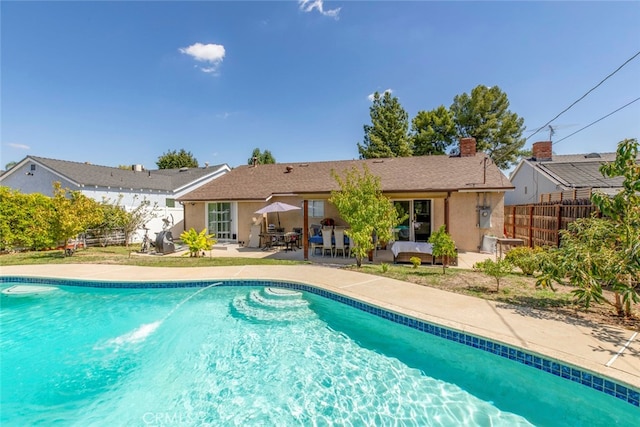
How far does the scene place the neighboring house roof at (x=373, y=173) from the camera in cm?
1462

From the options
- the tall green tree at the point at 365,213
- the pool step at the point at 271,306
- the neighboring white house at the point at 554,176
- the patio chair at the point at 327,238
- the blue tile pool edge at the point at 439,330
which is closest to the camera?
the blue tile pool edge at the point at 439,330

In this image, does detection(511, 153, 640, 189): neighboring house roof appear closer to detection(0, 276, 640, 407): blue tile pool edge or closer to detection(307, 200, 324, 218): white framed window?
detection(307, 200, 324, 218): white framed window

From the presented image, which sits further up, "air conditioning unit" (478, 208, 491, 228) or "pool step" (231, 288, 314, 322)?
"air conditioning unit" (478, 208, 491, 228)

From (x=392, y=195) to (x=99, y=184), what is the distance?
67.3ft

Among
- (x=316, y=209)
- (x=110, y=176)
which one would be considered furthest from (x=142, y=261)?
(x=110, y=176)

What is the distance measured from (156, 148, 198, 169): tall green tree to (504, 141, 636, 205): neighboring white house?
47855 millimetres

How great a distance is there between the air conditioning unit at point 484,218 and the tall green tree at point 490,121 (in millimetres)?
21728

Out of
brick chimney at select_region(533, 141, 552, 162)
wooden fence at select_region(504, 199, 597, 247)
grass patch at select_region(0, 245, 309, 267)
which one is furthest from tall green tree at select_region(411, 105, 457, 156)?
grass patch at select_region(0, 245, 309, 267)

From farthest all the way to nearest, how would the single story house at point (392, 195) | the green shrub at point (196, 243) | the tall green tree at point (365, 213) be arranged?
the single story house at point (392, 195) < the green shrub at point (196, 243) < the tall green tree at point (365, 213)

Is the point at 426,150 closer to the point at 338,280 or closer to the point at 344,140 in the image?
the point at 344,140

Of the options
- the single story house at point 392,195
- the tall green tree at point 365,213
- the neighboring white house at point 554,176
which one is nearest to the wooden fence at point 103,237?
the single story house at point 392,195

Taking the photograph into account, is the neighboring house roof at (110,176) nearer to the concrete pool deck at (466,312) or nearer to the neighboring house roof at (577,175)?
the concrete pool deck at (466,312)

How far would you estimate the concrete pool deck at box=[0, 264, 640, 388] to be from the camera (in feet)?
13.6

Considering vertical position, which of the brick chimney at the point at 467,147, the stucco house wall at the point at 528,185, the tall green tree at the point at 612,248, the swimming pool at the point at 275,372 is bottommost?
the swimming pool at the point at 275,372
